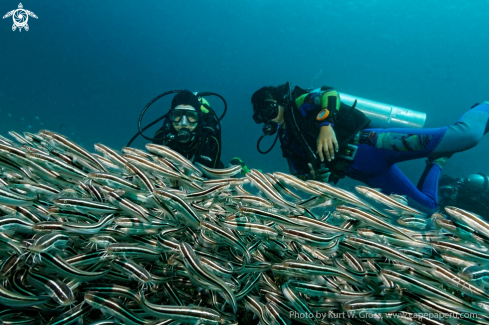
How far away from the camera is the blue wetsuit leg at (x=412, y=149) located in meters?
7.24

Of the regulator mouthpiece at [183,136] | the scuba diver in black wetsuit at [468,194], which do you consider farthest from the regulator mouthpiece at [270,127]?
the scuba diver in black wetsuit at [468,194]

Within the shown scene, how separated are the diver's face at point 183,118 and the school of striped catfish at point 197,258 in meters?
4.49

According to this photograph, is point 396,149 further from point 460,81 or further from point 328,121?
point 460,81

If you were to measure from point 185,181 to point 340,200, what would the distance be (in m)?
2.06

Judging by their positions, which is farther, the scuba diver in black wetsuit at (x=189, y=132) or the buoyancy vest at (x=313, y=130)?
the scuba diver in black wetsuit at (x=189, y=132)

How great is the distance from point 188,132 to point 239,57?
153 meters

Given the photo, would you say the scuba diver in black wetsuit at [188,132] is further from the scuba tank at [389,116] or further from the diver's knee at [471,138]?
the diver's knee at [471,138]

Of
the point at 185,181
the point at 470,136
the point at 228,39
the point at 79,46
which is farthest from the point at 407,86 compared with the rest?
the point at 79,46

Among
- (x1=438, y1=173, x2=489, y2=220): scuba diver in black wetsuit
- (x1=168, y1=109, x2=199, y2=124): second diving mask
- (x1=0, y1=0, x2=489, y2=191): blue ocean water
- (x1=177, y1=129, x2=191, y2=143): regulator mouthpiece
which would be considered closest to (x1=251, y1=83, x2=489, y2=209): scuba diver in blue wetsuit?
(x1=168, y1=109, x2=199, y2=124): second diving mask

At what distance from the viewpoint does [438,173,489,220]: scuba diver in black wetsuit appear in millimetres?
11422

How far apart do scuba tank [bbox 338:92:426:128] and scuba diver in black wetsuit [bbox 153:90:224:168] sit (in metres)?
6.54

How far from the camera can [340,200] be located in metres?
3.27

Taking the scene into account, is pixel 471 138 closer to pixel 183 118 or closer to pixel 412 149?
pixel 412 149

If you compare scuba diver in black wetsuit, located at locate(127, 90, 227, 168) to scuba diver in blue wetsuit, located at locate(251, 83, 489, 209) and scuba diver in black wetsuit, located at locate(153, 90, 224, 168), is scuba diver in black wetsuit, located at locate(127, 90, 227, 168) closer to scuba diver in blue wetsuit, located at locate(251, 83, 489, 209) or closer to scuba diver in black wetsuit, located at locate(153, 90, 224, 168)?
scuba diver in black wetsuit, located at locate(153, 90, 224, 168)
